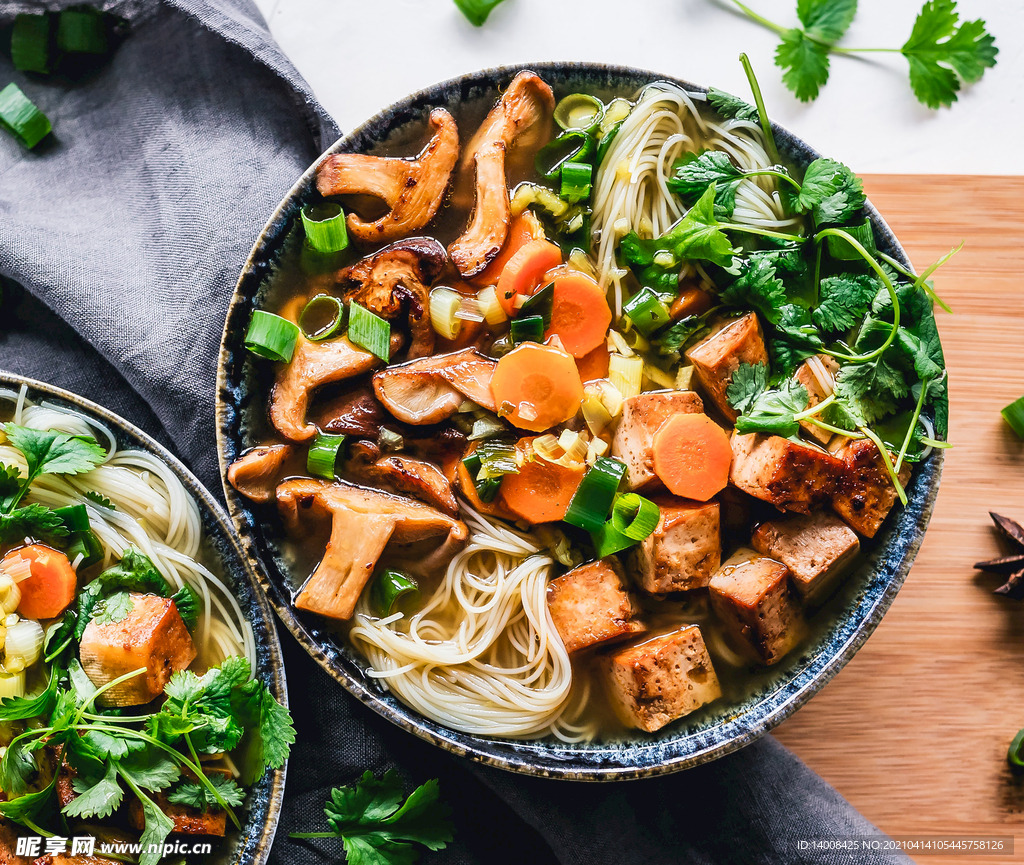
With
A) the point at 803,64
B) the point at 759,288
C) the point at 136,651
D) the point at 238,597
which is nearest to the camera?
the point at 136,651


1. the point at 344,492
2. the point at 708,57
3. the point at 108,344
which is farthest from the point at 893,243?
the point at 108,344

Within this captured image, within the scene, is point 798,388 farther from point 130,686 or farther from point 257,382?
point 130,686

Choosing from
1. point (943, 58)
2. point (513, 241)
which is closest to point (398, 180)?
point (513, 241)

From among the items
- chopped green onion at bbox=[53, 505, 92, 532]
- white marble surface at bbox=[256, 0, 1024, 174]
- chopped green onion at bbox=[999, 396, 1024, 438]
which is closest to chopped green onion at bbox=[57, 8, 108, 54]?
white marble surface at bbox=[256, 0, 1024, 174]

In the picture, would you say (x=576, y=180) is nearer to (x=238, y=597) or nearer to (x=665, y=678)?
(x=665, y=678)

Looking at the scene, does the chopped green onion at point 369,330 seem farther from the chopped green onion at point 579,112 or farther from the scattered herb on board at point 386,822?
the scattered herb on board at point 386,822

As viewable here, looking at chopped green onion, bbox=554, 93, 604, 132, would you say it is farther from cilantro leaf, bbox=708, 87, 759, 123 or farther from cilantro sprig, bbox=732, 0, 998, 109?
cilantro sprig, bbox=732, 0, 998, 109
